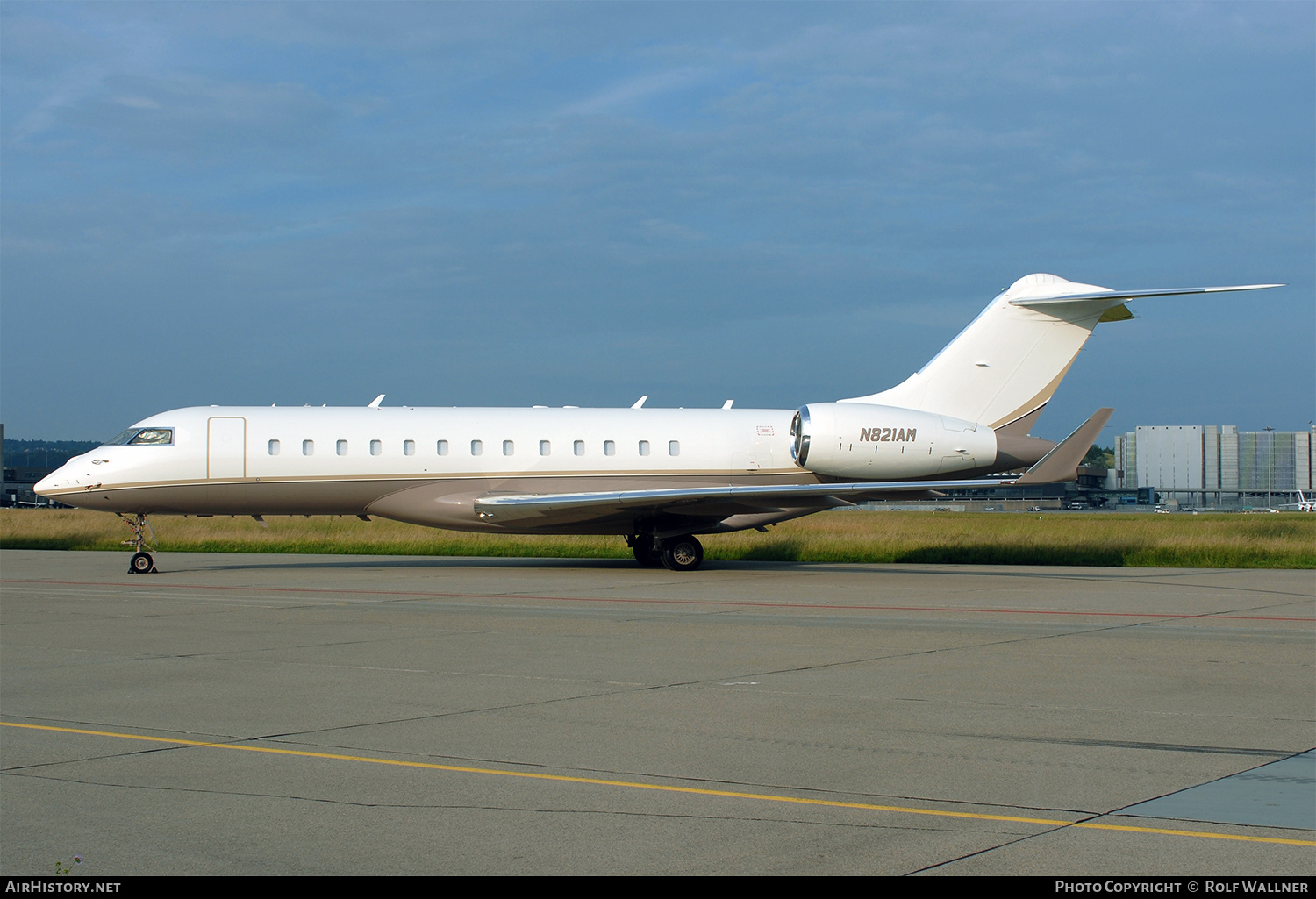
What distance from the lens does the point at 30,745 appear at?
709cm

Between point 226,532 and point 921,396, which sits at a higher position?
point 921,396

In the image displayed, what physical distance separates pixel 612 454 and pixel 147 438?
918 cm

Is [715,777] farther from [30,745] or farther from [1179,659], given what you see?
[1179,659]

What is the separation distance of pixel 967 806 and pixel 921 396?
61.9 feet

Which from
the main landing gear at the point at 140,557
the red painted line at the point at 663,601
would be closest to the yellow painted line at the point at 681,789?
the red painted line at the point at 663,601

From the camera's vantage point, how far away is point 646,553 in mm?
24688

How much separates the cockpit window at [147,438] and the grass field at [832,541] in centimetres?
795

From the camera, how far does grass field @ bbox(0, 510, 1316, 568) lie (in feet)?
87.6

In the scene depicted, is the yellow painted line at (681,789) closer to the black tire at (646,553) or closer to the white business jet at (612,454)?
the white business jet at (612,454)

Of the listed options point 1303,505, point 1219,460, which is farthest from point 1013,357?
point 1219,460

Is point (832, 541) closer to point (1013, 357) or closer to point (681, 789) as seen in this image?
point (1013, 357)

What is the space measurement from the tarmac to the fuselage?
6.82 metres

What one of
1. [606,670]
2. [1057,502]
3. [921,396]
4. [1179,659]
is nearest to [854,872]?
[606,670]

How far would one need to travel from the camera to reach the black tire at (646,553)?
24562mm
